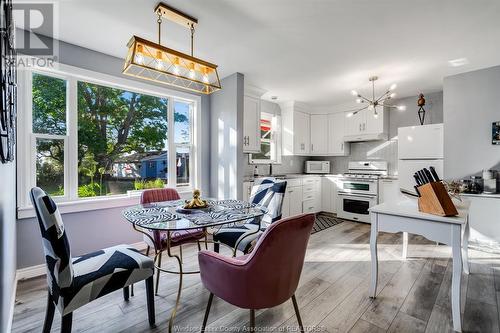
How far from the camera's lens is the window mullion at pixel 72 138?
266 centimetres

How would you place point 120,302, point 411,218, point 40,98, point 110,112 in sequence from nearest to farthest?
1. point 411,218
2. point 120,302
3. point 40,98
4. point 110,112

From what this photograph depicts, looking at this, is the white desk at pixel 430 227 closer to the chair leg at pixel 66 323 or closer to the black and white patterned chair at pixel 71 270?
the black and white patterned chair at pixel 71 270

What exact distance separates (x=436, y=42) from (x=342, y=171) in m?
3.31

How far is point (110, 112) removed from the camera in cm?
302

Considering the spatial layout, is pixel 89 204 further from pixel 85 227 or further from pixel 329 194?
pixel 329 194

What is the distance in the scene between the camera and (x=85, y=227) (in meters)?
2.72

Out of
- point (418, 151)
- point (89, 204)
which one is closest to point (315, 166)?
point (418, 151)

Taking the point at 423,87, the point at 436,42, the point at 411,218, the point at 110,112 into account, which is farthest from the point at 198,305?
the point at 423,87

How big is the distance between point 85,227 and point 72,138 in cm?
102

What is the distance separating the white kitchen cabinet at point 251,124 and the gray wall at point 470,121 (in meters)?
2.91

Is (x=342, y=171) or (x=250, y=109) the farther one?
(x=342, y=171)

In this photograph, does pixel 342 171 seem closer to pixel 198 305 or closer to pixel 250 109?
pixel 250 109

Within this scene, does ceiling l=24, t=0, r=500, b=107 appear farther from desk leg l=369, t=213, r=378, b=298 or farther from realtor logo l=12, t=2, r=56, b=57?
desk leg l=369, t=213, r=378, b=298

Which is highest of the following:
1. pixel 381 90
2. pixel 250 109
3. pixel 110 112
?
pixel 381 90
